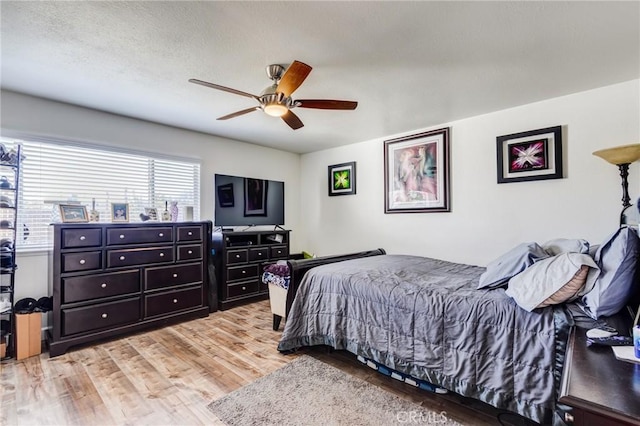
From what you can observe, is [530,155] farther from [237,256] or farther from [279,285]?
[237,256]

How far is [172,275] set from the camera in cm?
349

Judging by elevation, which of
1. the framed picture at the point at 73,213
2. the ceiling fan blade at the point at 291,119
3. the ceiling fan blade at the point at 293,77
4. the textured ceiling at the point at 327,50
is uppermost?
the textured ceiling at the point at 327,50

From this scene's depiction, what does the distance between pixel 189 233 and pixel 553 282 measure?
350 cm

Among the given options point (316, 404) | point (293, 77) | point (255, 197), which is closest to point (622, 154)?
point (293, 77)

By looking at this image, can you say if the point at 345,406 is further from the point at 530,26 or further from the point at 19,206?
the point at 19,206

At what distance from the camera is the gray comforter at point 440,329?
1646 millimetres

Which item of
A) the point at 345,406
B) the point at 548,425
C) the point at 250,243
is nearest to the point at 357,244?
the point at 250,243

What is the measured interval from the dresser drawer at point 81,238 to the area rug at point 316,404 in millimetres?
2026

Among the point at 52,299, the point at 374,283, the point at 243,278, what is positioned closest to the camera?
the point at 374,283

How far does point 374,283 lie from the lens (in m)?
2.40

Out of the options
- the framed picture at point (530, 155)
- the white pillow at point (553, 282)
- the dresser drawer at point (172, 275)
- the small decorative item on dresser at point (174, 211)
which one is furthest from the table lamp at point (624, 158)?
the small decorative item on dresser at point (174, 211)

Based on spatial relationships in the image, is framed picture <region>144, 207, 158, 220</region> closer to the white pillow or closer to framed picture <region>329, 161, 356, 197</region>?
framed picture <region>329, 161, 356, 197</region>

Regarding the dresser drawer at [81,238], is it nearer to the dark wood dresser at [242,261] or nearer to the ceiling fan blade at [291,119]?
the dark wood dresser at [242,261]

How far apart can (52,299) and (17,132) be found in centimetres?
163
